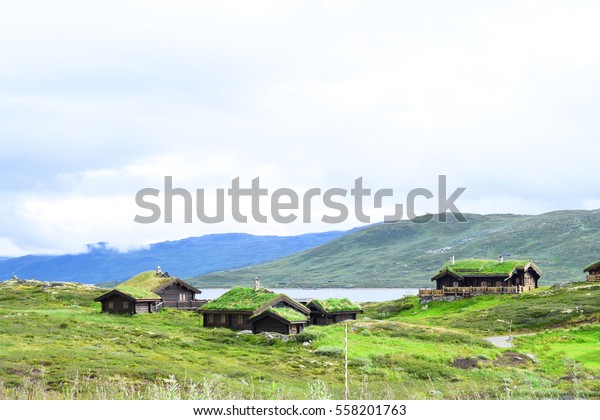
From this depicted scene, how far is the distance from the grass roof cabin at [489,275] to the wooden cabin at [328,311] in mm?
24425

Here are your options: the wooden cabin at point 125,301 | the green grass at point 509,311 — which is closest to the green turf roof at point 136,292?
the wooden cabin at point 125,301

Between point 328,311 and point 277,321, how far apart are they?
49.2ft

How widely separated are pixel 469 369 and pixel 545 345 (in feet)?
48.8

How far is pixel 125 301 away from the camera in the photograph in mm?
80625

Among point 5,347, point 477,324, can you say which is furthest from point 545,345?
point 5,347

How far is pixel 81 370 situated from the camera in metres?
35.5

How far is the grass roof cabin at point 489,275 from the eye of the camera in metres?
96.8

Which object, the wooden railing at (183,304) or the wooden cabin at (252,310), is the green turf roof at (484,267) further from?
the wooden railing at (183,304)

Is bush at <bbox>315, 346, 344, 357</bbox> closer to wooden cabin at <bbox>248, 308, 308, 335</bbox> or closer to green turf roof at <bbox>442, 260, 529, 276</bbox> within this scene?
wooden cabin at <bbox>248, 308, 308, 335</bbox>

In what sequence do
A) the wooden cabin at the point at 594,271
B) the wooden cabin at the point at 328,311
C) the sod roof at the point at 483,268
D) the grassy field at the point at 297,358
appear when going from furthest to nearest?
1. the sod roof at the point at 483,268
2. the wooden cabin at the point at 594,271
3. the wooden cabin at the point at 328,311
4. the grassy field at the point at 297,358

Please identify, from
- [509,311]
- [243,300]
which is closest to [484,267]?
[509,311]

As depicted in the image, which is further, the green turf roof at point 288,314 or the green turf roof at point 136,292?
the green turf roof at point 136,292

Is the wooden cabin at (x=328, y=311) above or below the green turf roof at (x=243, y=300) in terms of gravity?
below
